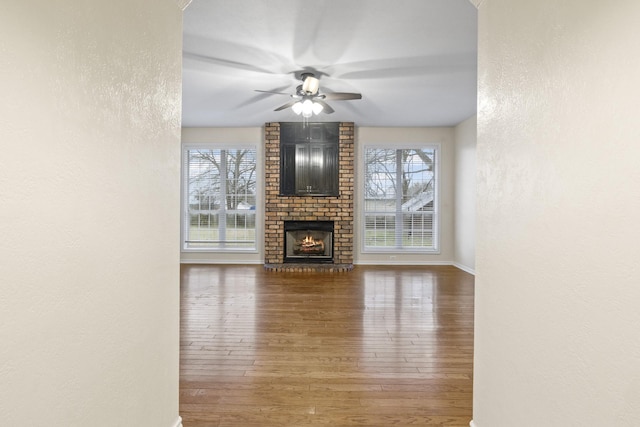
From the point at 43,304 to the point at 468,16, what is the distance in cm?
357

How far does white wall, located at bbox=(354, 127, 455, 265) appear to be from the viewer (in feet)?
25.1

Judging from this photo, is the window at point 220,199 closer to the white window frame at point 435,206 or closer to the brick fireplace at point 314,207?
the brick fireplace at point 314,207

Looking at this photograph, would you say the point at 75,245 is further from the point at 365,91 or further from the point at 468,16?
the point at 365,91

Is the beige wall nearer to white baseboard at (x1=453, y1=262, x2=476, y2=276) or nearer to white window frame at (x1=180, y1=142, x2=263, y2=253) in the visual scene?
white window frame at (x1=180, y1=142, x2=263, y2=253)

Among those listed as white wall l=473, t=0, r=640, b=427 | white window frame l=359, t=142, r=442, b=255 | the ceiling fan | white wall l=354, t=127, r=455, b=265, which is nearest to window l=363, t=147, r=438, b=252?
white window frame l=359, t=142, r=442, b=255

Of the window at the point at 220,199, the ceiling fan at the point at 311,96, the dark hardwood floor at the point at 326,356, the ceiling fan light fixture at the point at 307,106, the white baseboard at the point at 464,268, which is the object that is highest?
the ceiling fan at the point at 311,96

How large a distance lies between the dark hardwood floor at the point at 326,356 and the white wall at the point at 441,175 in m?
2.22

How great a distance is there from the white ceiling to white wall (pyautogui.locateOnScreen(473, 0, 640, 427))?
183 cm

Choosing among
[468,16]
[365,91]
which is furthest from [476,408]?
[365,91]

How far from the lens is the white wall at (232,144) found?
770 cm

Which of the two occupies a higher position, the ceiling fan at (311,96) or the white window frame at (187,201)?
the ceiling fan at (311,96)

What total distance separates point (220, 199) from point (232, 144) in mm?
1151

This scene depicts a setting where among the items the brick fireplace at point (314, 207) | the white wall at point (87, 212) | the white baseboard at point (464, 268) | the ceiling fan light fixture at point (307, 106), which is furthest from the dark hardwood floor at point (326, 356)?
the ceiling fan light fixture at point (307, 106)

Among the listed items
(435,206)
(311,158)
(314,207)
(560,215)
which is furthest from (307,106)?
(435,206)
